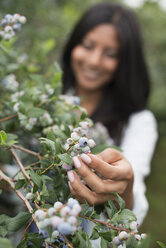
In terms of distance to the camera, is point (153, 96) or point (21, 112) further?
point (153, 96)

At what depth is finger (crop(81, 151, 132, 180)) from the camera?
438mm

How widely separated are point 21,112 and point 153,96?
527cm

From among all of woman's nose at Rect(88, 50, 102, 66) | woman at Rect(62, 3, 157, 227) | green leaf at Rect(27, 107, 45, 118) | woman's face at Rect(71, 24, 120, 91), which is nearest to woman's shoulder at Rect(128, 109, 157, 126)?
woman at Rect(62, 3, 157, 227)

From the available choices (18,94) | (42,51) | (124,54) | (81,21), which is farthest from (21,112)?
(81,21)

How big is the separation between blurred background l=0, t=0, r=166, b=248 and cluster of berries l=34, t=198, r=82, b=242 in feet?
1.61

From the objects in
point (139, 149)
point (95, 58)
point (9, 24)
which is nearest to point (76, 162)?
point (9, 24)

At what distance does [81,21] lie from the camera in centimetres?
174

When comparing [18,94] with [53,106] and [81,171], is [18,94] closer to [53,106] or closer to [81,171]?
[53,106]

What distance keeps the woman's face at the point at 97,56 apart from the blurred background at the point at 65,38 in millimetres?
247

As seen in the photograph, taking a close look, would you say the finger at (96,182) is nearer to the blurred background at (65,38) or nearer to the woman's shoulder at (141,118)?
the blurred background at (65,38)

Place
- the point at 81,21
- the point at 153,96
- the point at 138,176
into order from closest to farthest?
the point at 138,176 → the point at 81,21 → the point at 153,96

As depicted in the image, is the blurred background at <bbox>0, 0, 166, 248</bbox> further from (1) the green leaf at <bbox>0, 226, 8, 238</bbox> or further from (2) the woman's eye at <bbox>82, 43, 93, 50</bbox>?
(1) the green leaf at <bbox>0, 226, 8, 238</bbox>

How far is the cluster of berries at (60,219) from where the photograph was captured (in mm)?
342

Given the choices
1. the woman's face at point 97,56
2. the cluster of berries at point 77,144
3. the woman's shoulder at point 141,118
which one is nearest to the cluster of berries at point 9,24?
the cluster of berries at point 77,144
